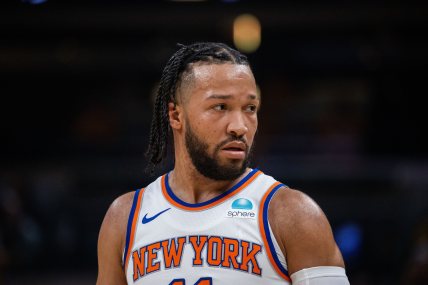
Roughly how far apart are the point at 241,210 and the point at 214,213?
132mm

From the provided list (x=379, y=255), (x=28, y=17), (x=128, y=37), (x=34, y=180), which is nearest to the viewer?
(x=379, y=255)

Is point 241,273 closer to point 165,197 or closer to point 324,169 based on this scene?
point 165,197

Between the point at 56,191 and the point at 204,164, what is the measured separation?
6656 mm

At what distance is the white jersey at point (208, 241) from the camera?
10.0 feet

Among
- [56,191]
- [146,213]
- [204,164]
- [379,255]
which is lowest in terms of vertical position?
[379,255]

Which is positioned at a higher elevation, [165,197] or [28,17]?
[28,17]

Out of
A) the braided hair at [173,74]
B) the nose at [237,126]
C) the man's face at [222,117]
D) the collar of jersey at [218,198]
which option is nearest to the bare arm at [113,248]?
the collar of jersey at [218,198]

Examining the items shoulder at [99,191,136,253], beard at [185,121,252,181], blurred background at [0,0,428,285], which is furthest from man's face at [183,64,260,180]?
blurred background at [0,0,428,285]

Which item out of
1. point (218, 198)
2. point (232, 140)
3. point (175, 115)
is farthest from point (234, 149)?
point (175, 115)

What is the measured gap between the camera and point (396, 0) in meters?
10.6

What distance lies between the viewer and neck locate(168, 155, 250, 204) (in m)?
3.35

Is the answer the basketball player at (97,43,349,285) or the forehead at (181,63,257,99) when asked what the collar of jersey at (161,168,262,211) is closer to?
the basketball player at (97,43,349,285)

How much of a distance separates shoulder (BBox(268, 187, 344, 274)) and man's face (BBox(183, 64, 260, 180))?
1.04 feet

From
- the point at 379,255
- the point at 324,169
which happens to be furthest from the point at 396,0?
the point at 379,255
